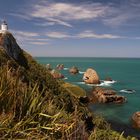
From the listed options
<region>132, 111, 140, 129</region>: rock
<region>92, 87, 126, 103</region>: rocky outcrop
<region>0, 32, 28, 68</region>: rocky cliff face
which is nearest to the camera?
<region>132, 111, 140, 129</region>: rock

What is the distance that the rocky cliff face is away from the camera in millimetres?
50781

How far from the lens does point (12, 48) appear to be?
53562 millimetres

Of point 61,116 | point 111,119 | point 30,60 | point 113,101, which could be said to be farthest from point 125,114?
point 61,116

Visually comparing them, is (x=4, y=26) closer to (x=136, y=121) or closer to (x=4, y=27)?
(x=4, y=27)

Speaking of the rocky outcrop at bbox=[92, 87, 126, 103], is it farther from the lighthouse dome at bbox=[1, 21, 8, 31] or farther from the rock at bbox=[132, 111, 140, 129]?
the lighthouse dome at bbox=[1, 21, 8, 31]

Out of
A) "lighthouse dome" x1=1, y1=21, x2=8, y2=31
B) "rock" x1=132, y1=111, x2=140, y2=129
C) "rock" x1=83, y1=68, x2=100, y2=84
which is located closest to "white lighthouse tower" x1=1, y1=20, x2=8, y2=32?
"lighthouse dome" x1=1, y1=21, x2=8, y2=31

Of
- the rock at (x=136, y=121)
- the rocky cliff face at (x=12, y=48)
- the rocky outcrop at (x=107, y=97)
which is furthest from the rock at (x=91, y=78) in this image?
the rock at (x=136, y=121)

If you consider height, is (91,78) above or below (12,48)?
below

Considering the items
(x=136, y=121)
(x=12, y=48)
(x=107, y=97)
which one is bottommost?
(x=136, y=121)

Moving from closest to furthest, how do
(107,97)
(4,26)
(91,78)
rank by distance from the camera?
1. (4,26)
2. (107,97)
3. (91,78)

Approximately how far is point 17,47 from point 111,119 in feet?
69.7

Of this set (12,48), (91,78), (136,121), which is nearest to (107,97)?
(136,121)

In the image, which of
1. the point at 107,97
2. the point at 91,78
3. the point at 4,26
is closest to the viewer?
the point at 4,26

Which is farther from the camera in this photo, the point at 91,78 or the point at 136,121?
the point at 91,78
